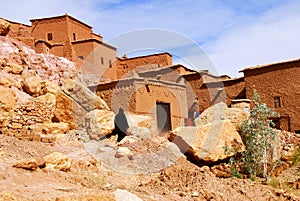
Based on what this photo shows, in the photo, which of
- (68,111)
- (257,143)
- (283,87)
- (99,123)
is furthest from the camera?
(283,87)

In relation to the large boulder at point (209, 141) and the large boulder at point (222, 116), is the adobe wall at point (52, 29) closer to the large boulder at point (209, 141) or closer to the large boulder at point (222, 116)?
the large boulder at point (222, 116)

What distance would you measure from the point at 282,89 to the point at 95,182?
41.5 feet

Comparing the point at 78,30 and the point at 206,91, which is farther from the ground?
the point at 78,30

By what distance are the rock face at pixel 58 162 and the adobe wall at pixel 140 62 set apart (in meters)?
17.8

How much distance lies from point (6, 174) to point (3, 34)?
18.0 meters

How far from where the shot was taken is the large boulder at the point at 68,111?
1347cm

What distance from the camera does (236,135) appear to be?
40.8 ft

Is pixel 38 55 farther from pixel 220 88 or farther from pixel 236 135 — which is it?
pixel 236 135

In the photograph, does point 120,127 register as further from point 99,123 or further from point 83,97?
point 83,97

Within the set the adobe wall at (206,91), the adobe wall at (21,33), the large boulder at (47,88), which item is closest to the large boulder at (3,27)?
the adobe wall at (21,33)

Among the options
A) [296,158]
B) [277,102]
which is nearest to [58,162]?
[296,158]

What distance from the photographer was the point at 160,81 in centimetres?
1666

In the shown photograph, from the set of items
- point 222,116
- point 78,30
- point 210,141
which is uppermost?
point 78,30

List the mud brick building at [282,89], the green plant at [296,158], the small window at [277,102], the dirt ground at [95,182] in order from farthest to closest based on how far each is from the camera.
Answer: the small window at [277,102]
the mud brick building at [282,89]
the green plant at [296,158]
the dirt ground at [95,182]
